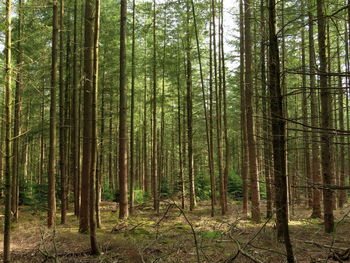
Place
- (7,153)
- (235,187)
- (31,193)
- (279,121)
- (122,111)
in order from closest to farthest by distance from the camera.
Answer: (279,121) < (7,153) < (122,111) < (31,193) < (235,187)

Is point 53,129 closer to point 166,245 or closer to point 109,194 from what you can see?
point 166,245

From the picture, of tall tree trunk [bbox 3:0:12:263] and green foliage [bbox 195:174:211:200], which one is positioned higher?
tall tree trunk [bbox 3:0:12:263]

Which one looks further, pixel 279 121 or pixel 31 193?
pixel 31 193

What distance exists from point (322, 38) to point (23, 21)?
1094 centimetres

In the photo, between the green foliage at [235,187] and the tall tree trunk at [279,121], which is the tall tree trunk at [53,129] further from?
the green foliage at [235,187]

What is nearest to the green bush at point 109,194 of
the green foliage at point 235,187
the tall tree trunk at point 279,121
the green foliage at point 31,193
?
the green foliage at point 31,193

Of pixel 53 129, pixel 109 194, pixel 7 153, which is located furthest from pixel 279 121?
pixel 109 194

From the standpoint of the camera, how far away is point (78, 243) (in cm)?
765

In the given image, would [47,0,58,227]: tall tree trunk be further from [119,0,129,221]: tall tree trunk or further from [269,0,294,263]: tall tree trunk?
[269,0,294,263]: tall tree trunk

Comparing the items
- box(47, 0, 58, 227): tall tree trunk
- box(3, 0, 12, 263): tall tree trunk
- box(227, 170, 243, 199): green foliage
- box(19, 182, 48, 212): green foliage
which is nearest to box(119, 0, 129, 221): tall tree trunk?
box(47, 0, 58, 227): tall tree trunk

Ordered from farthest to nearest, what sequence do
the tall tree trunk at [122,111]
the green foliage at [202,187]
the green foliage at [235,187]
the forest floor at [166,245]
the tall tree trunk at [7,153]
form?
the green foliage at [235,187] < the green foliage at [202,187] < the tall tree trunk at [122,111] < the forest floor at [166,245] < the tall tree trunk at [7,153]

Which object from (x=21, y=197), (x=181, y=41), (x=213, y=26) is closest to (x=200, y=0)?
(x=213, y=26)

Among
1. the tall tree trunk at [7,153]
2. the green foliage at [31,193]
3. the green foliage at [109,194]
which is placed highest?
the tall tree trunk at [7,153]

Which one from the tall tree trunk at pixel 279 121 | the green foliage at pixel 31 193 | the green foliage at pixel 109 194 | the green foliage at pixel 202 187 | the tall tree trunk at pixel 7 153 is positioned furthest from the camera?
the green foliage at pixel 202 187
